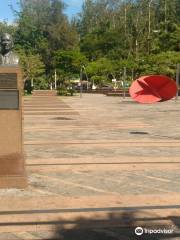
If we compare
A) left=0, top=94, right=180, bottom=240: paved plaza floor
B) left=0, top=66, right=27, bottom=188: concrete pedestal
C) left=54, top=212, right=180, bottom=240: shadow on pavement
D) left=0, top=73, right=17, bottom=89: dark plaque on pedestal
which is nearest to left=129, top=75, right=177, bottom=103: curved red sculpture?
→ left=0, top=94, right=180, bottom=240: paved plaza floor

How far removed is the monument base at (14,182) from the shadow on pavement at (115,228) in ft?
5.68

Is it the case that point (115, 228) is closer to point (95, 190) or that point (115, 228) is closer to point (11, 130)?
point (95, 190)

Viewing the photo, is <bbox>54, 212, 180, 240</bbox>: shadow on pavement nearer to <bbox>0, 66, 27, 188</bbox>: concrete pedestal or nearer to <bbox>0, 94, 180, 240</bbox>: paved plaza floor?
<bbox>0, 94, 180, 240</bbox>: paved plaza floor

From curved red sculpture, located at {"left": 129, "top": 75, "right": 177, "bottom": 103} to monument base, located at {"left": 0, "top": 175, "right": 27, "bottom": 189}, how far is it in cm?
775

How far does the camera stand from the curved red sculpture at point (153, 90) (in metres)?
15.0

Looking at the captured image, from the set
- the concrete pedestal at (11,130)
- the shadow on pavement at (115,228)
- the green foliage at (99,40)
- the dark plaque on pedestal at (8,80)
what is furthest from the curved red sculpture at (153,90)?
the green foliage at (99,40)

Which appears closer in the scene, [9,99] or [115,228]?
[115,228]

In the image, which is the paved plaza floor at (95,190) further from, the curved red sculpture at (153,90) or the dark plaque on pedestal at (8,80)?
the curved red sculpture at (153,90)

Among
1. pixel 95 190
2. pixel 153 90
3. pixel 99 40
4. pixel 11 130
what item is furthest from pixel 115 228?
pixel 99 40

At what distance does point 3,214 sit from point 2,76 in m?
2.12

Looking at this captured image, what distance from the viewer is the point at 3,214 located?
6.21 m

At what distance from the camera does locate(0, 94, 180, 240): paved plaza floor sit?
19.0 feet

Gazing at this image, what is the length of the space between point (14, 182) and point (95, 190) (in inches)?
47.0

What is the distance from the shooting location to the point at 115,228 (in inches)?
227
